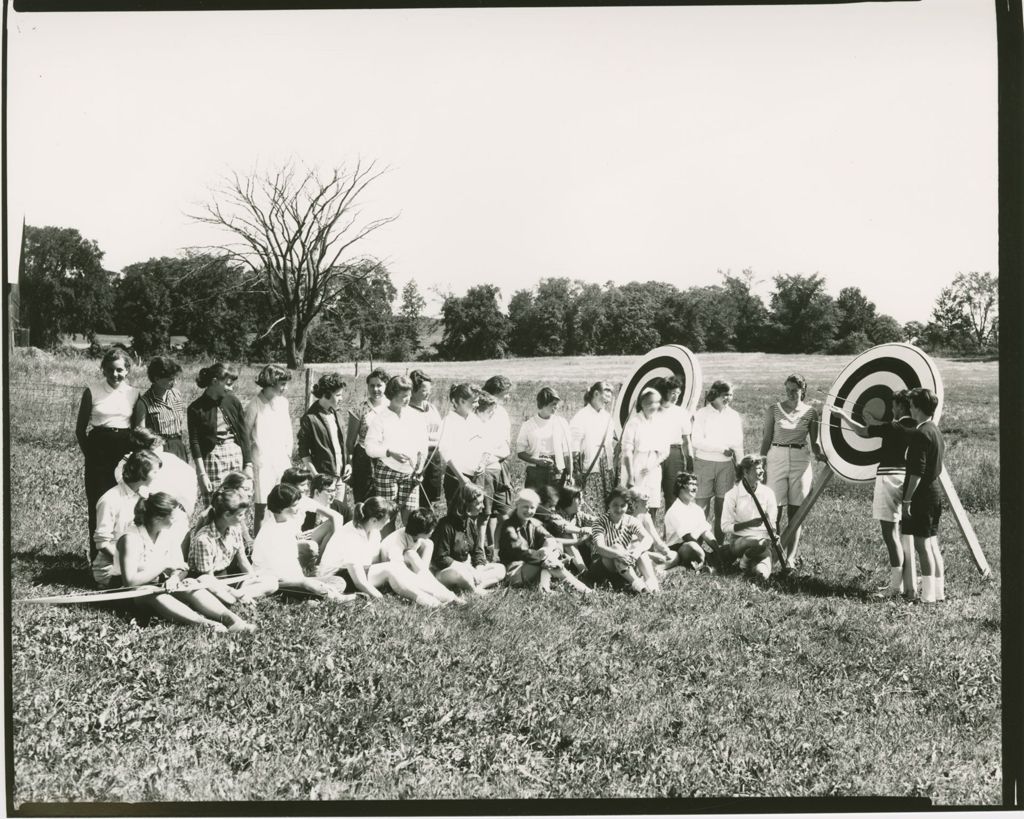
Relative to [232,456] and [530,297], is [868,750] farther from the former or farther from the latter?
[232,456]

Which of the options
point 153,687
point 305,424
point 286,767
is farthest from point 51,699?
point 305,424

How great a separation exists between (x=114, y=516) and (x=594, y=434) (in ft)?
10.5

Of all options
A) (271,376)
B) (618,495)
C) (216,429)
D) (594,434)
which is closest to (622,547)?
(618,495)

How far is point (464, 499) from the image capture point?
588 centimetres

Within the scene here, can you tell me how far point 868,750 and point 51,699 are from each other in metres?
4.56

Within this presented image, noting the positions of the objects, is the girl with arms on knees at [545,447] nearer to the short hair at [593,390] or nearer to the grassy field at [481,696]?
the short hair at [593,390]

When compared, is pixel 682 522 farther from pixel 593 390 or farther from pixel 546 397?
pixel 546 397

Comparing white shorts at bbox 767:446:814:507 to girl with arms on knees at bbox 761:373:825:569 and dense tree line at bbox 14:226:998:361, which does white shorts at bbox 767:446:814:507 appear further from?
dense tree line at bbox 14:226:998:361

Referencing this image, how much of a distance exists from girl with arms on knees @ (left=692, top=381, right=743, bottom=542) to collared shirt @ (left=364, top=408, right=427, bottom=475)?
202cm

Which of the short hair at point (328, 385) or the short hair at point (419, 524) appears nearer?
the short hair at point (419, 524)

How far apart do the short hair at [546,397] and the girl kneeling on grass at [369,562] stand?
4.24ft

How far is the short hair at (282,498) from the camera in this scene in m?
5.38

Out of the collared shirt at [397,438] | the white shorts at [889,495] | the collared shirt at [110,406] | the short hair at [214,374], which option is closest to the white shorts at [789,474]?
the white shorts at [889,495]

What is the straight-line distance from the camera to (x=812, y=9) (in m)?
5.16
